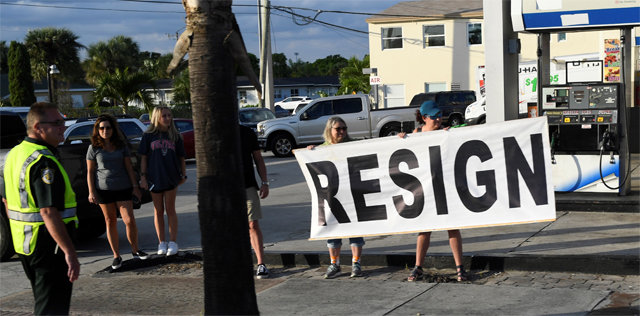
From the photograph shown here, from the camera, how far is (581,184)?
1089cm

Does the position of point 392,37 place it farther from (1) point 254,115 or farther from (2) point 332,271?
(2) point 332,271

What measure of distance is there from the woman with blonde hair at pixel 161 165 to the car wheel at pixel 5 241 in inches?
78.8

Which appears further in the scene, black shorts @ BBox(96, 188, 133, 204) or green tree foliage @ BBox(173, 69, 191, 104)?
green tree foliage @ BBox(173, 69, 191, 104)

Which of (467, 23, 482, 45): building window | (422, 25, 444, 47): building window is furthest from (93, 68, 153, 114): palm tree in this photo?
(467, 23, 482, 45): building window

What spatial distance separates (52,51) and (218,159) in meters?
62.5

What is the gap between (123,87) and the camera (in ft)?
123

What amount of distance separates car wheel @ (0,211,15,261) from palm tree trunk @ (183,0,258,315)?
5.51m

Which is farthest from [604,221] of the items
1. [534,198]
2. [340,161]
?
[340,161]

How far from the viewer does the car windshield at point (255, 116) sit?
89.6ft

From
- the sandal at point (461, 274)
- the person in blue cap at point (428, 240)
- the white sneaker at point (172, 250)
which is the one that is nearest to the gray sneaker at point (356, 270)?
the person in blue cap at point (428, 240)

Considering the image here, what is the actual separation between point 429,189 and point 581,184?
170 inches

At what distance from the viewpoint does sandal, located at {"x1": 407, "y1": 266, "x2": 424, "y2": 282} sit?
23.9 ft

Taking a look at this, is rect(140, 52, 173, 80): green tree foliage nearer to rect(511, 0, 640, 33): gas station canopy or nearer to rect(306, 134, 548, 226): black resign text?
rect(511, 0, 640, 33): gas station canopy

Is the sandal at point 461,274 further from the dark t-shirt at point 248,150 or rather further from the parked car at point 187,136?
the parked car at point 187,136
